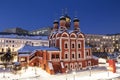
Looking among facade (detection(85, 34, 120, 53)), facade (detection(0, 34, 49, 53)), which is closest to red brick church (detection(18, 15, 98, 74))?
facade (detection(0, 34, 49, 53))

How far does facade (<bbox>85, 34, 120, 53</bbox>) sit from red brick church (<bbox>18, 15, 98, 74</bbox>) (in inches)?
2937

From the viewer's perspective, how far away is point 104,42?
499 ft

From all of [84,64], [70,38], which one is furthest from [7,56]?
[84,64]

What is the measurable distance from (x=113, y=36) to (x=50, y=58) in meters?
110

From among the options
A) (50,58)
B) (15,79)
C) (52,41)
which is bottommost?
(15,79)

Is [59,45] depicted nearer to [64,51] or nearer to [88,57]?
[64,51]

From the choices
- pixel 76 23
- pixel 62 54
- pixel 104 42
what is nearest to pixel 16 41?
pixel 76 23

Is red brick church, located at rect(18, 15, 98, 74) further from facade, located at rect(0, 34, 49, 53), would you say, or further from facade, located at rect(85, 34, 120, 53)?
facade, located at rect(85, 34, 120, 53)

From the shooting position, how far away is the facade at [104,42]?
5598 inches

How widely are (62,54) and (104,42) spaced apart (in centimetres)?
9694

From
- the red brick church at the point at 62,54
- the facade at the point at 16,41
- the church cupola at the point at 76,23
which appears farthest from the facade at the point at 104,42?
the red brick church at the point at 62,54

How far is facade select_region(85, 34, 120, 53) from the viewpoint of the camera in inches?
5598

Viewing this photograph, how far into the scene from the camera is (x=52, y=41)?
64.1 metres

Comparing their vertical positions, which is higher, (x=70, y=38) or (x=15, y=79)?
(x=70, y=38)
